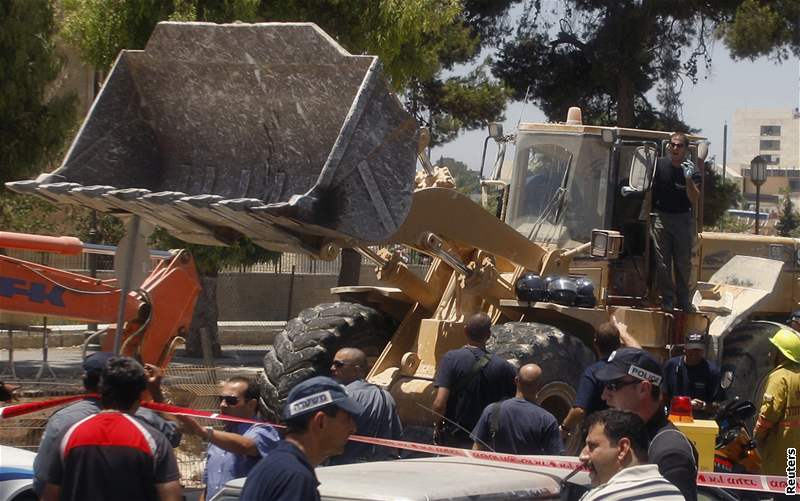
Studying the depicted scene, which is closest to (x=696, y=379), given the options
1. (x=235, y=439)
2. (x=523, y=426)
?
(x=523, y=426)

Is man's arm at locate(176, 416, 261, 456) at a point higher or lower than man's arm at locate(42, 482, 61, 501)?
higher

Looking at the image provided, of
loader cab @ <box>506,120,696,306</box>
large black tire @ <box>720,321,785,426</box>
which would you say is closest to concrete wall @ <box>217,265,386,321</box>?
large black tire @ <box>720,321,785,426</box>

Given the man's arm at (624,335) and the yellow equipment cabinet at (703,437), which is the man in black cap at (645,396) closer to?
the yellow equipment cabinet at (703,437)

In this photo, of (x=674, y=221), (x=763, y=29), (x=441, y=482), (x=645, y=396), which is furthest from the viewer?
(x=763, y=29)

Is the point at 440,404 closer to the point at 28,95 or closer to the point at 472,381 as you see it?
the point at 472,381

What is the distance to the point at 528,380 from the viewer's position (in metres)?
7.87

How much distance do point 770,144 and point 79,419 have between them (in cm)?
17407

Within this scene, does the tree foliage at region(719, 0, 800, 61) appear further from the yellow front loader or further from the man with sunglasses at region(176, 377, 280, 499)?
the man with sunglasses at region(176, 377, 280, 499)

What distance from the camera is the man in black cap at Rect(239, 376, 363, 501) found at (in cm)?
436

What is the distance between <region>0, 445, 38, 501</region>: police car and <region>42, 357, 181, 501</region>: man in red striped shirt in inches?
132

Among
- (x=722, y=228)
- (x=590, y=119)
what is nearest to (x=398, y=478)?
(x=590, y=119)

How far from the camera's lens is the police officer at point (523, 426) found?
770cm

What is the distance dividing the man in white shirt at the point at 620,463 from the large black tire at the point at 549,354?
489 centimetres

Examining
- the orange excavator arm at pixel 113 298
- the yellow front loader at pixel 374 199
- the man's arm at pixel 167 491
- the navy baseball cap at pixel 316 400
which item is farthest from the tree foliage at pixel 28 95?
the navy baseball cap at pixel 316 400
